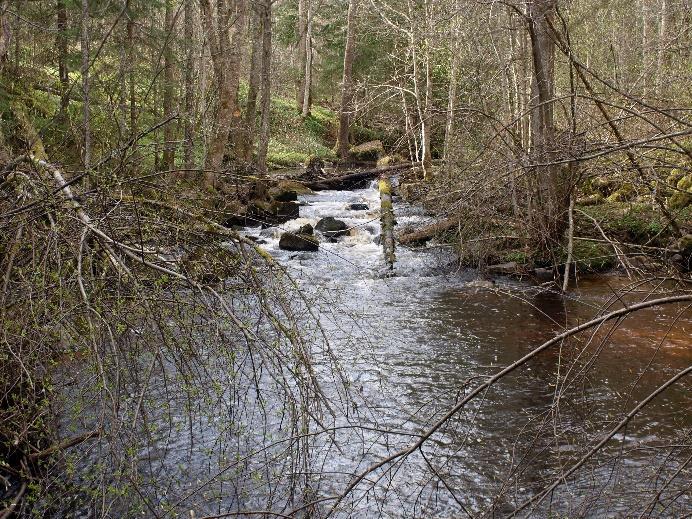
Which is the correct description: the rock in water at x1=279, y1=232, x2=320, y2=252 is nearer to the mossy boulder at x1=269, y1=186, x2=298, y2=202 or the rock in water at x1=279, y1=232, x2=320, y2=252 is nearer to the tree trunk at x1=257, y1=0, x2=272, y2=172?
the mossy boulder at x1=269, y1=186, x2=298, y2=202

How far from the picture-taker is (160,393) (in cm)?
736

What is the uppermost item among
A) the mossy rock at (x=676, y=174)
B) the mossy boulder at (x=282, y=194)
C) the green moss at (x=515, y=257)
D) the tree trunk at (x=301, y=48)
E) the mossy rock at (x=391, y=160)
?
the tree trunk at (x=301, y=48)

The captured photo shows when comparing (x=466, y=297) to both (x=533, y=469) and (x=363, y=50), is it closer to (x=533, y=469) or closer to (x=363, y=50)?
(x=533, y=469)

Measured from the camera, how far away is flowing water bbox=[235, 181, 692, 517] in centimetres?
454

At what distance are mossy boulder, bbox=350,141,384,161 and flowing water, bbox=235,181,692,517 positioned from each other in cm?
1728

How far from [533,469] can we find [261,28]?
1790cm

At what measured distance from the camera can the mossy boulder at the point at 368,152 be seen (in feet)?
103

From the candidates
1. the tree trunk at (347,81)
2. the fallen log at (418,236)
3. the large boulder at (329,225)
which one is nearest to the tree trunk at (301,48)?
the tree trunk at (347,81)

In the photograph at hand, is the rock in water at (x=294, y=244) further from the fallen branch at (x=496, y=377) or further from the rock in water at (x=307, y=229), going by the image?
the fallen branch at (x=496, y=377)

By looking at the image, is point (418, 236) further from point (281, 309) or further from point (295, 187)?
point (281, 309)

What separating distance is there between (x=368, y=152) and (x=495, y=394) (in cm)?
2454

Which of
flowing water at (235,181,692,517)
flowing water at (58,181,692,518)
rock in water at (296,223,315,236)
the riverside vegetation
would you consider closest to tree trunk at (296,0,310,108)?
the riverside vegetation

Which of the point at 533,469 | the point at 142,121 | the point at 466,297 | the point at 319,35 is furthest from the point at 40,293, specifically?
the point at 319,35

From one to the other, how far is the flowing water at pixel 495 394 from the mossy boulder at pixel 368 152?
56.7 ft
